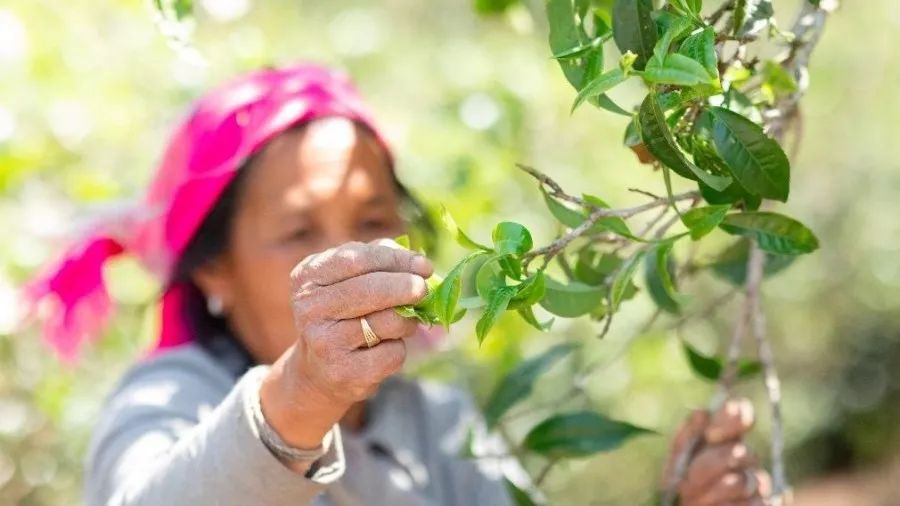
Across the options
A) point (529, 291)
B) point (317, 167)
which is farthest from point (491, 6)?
point (529, 291)

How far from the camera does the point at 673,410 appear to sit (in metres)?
3.94

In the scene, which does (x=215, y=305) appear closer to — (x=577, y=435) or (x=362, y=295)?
(x=577, y=435)

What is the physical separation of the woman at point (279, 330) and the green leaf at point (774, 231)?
306 mm

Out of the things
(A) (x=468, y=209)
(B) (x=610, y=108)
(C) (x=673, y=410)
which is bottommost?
(C) (x=673, y=410)

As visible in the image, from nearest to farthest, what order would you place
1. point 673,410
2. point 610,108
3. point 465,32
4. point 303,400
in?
point 610,108
point 303,400
point 673,410
point 465,32

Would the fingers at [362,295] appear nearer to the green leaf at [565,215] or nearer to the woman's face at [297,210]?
the green leaf at [565,215]

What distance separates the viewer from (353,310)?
1096mm

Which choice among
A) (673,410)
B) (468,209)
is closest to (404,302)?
(468,209)

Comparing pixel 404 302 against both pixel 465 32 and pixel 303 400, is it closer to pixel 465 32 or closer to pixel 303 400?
pixel 303 400

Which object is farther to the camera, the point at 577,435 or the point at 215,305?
the point at 215,305

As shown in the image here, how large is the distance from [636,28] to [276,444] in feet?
1.74

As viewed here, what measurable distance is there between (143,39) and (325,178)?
1393 millimetres

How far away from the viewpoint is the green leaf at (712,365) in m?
1.56

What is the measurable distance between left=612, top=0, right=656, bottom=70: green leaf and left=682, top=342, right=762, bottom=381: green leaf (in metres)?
0.57
